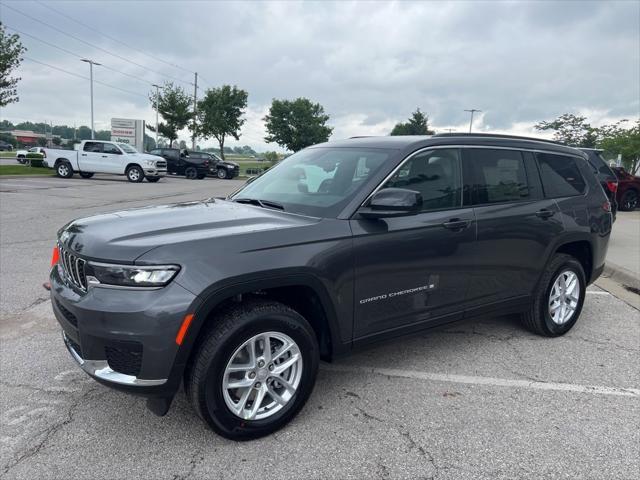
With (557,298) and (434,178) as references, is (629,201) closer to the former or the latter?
(557,298)

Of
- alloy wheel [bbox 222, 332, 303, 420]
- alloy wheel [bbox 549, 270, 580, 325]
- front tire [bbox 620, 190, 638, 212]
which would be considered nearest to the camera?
alloy wheel [bbox 222, 332, 303, 420]

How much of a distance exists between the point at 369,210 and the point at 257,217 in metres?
0.72

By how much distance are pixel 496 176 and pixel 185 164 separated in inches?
1161

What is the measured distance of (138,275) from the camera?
2514mm

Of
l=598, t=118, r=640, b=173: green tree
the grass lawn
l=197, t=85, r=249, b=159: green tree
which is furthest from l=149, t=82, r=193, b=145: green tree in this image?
l=598, t=118, r=640, b=173: green tree

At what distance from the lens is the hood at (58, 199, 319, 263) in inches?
103

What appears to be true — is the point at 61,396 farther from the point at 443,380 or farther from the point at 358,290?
the point at 443,380

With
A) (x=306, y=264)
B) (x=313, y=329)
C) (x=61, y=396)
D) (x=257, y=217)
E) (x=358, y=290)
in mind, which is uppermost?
(x=257, y=217)

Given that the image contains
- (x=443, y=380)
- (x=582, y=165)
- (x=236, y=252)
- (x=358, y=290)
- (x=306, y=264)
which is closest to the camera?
(x=236, y=252)

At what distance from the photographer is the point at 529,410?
129 inches

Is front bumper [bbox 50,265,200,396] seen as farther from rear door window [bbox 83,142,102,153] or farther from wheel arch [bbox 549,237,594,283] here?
rear door window [bbox 83,142,102,153]

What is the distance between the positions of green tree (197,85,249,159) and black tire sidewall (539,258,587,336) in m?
41.4

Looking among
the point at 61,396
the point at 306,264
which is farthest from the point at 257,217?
the point at 61,396

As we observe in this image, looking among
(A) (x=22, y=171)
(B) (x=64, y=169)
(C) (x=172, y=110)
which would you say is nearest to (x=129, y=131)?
(C) (x=172, y=110)
